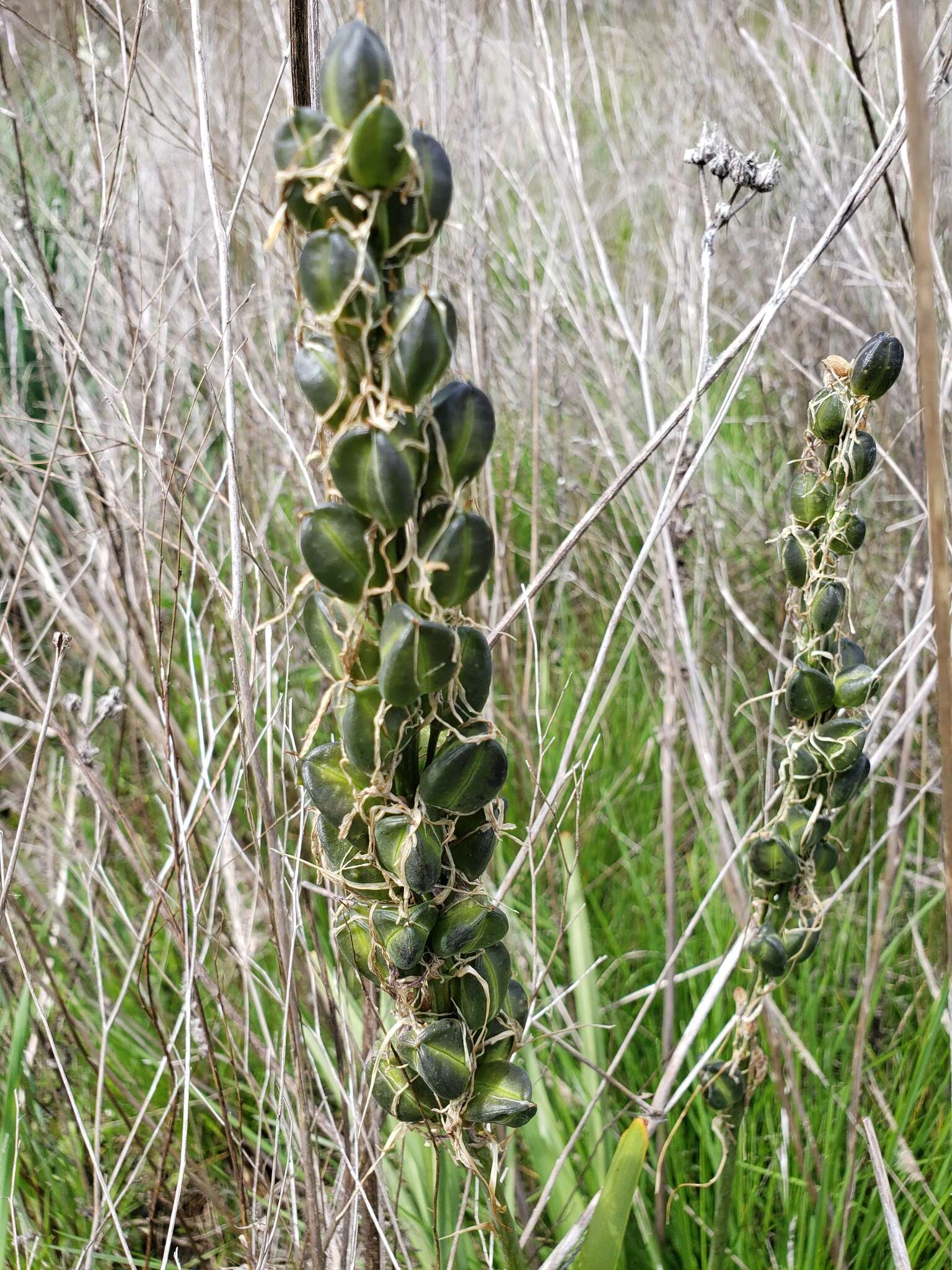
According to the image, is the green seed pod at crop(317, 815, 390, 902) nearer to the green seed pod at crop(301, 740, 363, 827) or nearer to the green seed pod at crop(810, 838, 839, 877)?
the green seed pod at crop(301, 740, 363, 827)

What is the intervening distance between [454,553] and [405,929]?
19 cm

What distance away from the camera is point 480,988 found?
0.52m

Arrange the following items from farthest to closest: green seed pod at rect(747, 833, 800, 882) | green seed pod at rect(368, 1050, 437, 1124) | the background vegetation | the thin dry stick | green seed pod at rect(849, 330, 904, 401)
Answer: the background vegetation → green seed pod at rect(747, 833, 800, 882) → green seed pod at rect(849, 330, 904, 401) → green seed pod at rect(368, 1050, 437, 1124) → the thin dry stick

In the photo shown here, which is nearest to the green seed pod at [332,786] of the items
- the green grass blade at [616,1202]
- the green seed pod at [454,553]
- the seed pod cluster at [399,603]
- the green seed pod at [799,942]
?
the seed pod cluster at [399,603]

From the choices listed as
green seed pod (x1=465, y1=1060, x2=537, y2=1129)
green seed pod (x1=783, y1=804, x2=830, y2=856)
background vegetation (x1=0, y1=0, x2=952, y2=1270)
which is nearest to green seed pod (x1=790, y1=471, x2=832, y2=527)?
background vegetation (x1=0, y1=0, x2=952, y2=1270)

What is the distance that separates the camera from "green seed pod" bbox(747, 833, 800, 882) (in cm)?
75

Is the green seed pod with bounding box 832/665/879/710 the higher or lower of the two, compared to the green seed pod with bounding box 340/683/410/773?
lower

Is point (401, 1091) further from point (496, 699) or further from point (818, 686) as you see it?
point (496, 699)

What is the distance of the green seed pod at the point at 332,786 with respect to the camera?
0.48 metres

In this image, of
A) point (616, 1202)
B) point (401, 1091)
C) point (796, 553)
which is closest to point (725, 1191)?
point (616, 1202)

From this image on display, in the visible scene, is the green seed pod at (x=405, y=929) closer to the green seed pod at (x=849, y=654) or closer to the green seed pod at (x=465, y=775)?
the green seed pod at (x=465, y=775)

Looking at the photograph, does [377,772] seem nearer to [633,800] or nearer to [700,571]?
[633,800]

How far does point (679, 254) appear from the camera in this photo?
175cm

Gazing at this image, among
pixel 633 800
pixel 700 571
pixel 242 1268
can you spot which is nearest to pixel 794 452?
pixel 700 571
